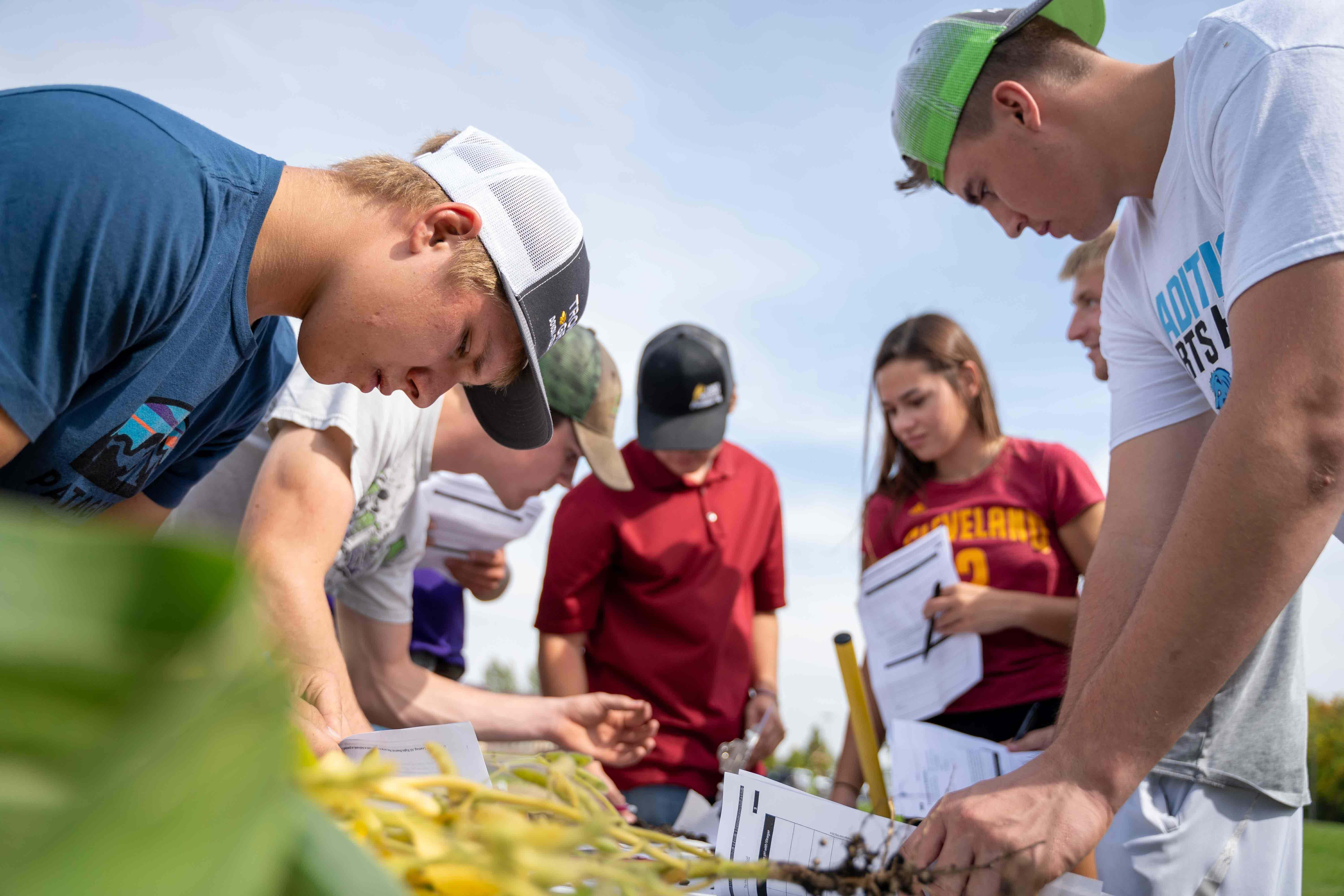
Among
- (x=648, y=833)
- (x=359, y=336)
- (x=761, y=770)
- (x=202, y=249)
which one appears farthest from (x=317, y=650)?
(x=761, y=770)

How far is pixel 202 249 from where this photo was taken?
3.71 feet

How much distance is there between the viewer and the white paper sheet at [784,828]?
847mm

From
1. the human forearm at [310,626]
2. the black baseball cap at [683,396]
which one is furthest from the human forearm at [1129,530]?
the black baseball cap at [683,396]

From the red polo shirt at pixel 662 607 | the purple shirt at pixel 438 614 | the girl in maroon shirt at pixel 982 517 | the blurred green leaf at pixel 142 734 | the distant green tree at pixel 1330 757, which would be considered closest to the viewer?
the blurred green leaf at pixel 142 734

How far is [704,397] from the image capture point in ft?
10.4

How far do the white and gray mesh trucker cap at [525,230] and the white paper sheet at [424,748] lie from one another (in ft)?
2.63

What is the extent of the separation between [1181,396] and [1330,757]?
222 inches

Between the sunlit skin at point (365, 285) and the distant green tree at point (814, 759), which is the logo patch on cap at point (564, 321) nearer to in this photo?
the sunlit skin at point (365, 285)

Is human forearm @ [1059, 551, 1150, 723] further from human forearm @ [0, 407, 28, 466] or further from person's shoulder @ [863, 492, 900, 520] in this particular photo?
human forearm @ [0, 407, 28, 466]

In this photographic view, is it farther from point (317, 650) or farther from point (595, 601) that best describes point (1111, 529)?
point (595, 601)

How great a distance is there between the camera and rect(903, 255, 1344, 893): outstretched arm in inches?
37.7

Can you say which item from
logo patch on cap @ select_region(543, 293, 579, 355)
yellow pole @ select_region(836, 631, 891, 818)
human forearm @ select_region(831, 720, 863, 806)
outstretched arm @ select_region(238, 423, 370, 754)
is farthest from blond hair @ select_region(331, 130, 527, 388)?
human forearm @ select_region(831, 720, 863, 806)

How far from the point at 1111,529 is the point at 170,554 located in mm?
1527

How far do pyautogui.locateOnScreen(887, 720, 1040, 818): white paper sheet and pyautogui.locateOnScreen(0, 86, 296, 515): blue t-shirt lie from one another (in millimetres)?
1371
